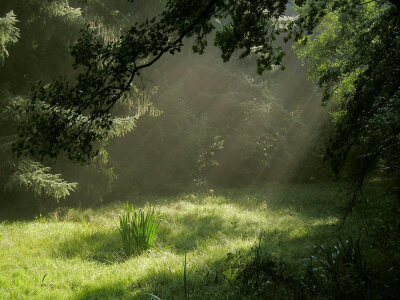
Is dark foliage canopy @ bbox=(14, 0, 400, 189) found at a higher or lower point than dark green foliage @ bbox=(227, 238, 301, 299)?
higher

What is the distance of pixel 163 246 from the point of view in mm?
7922

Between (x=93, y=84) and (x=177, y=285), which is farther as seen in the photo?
(x=177, y=285)

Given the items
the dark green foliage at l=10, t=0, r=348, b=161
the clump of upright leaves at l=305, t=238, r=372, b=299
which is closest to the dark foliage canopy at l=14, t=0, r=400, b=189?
the dark green foliage at l=10, t=0, r=348, b=161

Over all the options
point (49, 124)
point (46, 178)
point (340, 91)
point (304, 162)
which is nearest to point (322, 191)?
point (304, 162)

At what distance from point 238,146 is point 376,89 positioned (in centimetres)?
1558

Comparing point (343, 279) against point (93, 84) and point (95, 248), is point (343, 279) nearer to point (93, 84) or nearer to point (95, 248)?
point (93, 84)

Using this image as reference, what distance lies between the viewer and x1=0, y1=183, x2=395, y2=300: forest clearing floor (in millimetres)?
5285

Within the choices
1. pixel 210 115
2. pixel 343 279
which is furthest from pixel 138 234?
pixel 210 115

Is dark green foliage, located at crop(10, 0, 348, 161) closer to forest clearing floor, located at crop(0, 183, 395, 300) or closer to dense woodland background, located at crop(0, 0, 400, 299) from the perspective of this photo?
dense woodland background, located at crop(0, 0, 400, 299)

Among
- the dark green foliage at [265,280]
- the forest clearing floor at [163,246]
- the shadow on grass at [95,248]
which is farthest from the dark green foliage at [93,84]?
the shadow on grass at [95,248]

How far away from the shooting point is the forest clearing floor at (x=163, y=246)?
5.29 m

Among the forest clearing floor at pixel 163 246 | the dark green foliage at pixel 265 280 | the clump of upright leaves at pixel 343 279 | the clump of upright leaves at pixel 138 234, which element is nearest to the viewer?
the clump of upright leaves at pixel 343 279

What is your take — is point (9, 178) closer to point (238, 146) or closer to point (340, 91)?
point (340, 91)

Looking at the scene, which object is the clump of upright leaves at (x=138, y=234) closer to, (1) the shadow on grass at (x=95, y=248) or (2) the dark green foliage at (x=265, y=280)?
(1) the shadow on grass at (x=95, y=248)
